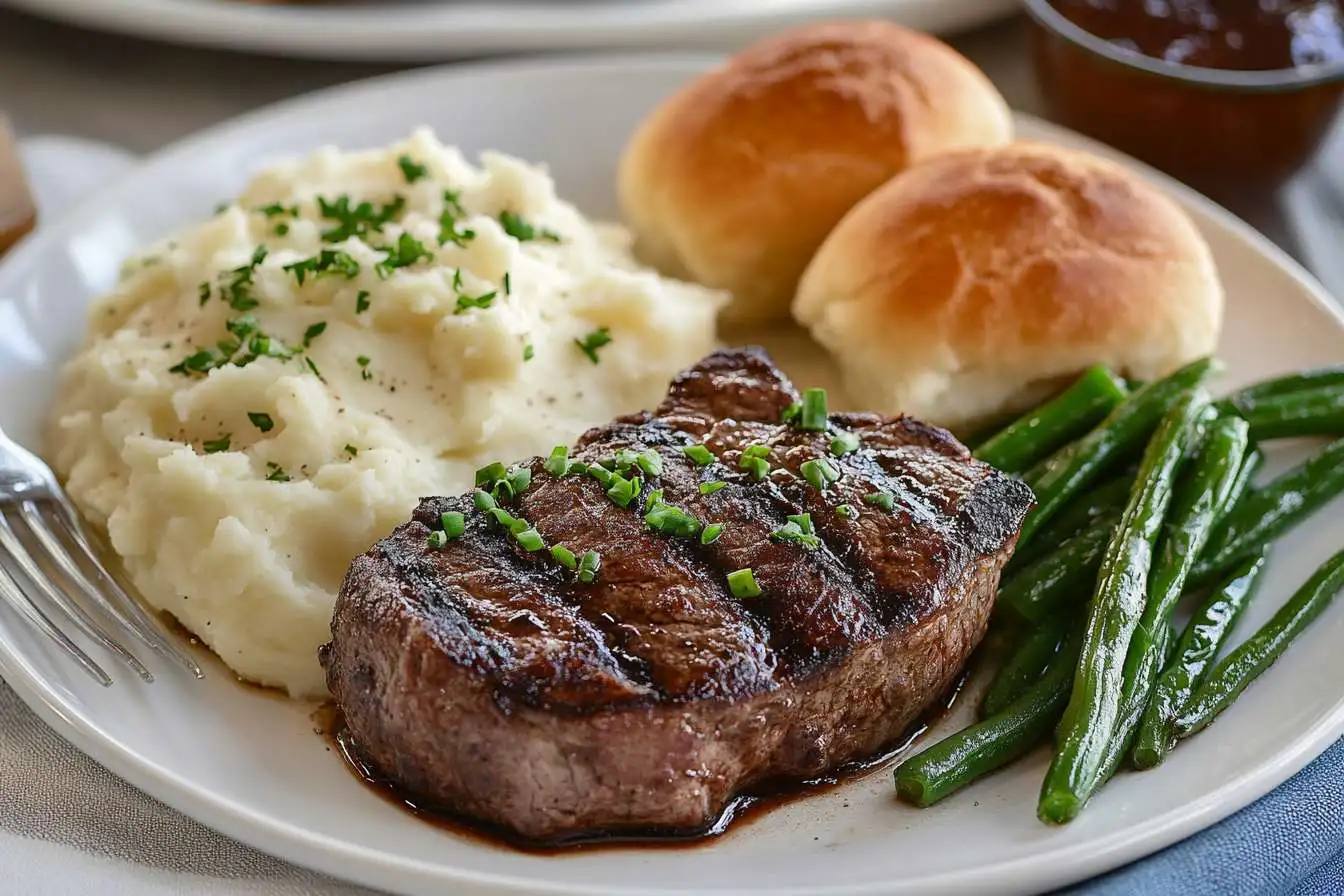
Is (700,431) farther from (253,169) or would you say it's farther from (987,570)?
(253,169)

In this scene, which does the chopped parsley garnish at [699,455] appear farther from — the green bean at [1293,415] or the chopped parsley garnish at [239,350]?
the green bean at [1293,415]

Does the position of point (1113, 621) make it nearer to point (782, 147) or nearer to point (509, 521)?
point (509, 521)

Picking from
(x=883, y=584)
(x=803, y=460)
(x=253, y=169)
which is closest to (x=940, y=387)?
(x=803, y=460)

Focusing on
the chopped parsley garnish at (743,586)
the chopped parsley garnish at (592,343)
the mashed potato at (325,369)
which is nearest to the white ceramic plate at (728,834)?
the mashed potato at (325,369)

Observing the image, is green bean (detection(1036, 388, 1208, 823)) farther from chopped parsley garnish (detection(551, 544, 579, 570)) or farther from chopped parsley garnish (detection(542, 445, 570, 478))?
chopped parsley garnish (detection(542, 445, 570, 478))

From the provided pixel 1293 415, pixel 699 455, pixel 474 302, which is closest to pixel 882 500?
pixel 699 455

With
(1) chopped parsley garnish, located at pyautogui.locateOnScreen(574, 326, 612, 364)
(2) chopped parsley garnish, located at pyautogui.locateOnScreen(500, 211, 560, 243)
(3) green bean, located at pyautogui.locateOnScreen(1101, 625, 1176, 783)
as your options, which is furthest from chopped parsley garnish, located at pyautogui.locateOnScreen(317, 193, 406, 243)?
(3) green bean, located at pyautogui.locateOnScreen(1101, 625, 1176, 783)
